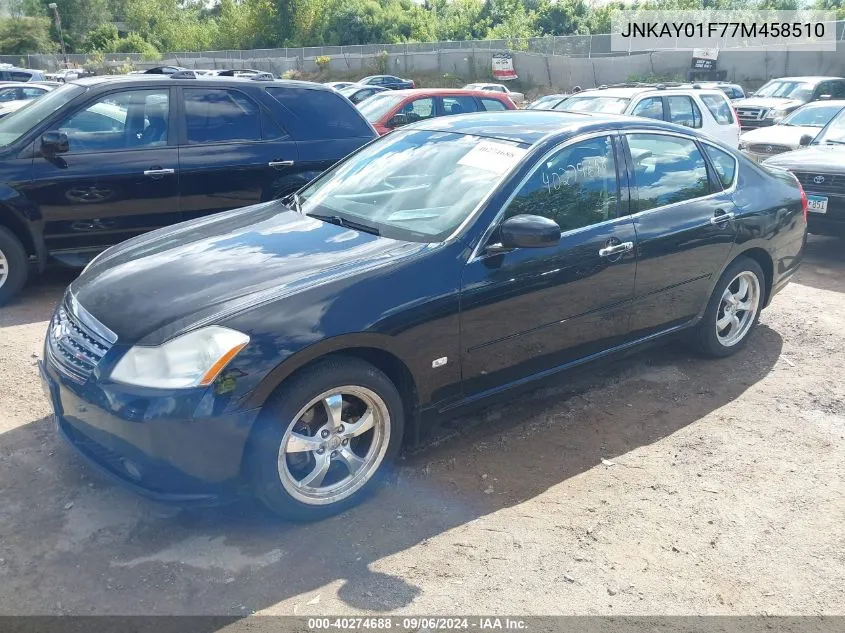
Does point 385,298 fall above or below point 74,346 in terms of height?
above

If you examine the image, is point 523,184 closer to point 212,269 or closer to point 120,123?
point 212,269

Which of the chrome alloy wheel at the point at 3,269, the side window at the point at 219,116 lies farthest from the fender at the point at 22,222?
the side window at the point at 219,116

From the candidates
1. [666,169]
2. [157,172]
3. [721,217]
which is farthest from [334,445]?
[157,172]

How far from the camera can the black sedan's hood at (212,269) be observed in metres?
3.14

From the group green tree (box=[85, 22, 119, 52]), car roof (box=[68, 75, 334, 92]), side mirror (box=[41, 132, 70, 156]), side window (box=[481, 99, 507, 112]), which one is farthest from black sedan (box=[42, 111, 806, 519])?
green tree (box=[85, 22, 119, 52])

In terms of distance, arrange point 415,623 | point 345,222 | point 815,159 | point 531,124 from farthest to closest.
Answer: point 815,159
point 531,124
point 345,222
point 415,623

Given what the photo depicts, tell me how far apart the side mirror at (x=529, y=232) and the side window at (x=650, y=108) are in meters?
7.68

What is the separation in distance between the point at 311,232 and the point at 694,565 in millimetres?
2412

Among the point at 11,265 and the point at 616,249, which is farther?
the point at 11,265

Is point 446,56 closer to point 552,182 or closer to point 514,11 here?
point 514,11

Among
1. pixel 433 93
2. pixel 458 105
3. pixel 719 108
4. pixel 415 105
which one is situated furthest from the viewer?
pixel 719 108

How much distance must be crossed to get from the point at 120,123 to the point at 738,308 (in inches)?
202

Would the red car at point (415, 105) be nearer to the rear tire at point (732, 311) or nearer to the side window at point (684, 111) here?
the side window at point (684, 111)

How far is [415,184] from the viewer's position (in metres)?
4.16
